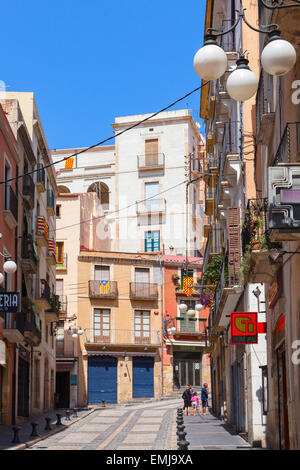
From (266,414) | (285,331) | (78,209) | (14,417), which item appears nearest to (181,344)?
(78,209)

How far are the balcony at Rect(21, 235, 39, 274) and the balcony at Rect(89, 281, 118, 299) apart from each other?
17.8m

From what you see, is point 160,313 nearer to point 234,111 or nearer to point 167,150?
point 167,150

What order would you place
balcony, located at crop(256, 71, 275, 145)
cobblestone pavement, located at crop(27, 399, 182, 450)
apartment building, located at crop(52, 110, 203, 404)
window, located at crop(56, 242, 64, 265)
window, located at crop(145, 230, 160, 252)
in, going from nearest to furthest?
balcony, located at crop(256, 71, 275, 145), cobblestone pavement, located at crop(27, 399, 182, 450), apartment building, located at crop(52, 110, 203, 404), window, located at crop(56, 242, 64, 265), window, located at crop(145, 230, 160, 252)

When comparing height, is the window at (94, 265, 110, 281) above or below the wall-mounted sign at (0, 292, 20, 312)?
above

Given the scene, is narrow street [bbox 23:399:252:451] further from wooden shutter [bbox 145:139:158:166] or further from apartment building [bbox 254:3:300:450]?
wooden shutter [bbox 145:139:158:166]

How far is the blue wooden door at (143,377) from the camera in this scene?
50062mm

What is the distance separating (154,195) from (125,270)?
9399 mm

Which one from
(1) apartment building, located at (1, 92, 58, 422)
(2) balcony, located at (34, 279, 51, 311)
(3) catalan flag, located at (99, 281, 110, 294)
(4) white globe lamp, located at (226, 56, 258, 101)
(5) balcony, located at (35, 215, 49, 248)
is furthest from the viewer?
(3) catalan flag, located at (99, 281, 110, 294)

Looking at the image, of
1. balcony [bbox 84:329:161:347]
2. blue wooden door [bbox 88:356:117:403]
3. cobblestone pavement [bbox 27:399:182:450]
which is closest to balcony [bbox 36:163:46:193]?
cobblestone pavement [bbox 27:399:182:450]

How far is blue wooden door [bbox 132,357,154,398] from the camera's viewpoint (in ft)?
Answer: 164

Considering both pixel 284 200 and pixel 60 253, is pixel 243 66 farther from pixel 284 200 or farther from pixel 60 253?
pixel 60 253

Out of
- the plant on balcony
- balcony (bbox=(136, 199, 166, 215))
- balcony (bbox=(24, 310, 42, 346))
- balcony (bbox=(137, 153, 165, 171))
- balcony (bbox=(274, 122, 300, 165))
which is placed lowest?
balcony (bbox=(24, 310, 42, 346))

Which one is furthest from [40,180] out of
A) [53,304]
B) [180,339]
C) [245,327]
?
[245,327]

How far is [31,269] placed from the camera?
31.9 meters
